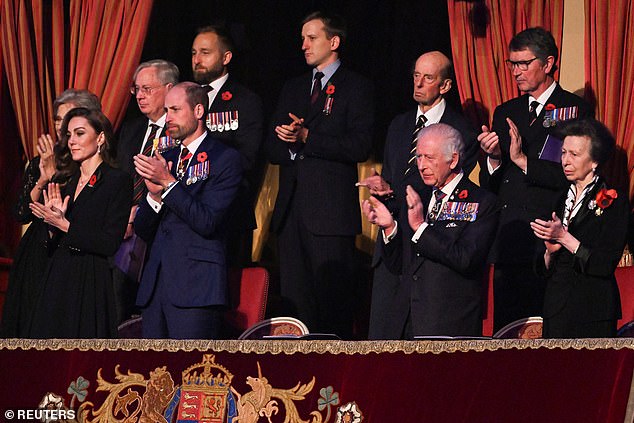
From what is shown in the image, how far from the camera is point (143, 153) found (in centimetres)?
700

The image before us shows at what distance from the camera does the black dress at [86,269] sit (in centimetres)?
602

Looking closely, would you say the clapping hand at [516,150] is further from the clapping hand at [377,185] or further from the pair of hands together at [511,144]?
the clapping hand at [377,185]

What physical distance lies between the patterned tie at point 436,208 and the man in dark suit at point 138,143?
4.79 ft

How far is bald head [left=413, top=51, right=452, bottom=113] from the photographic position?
686 cm

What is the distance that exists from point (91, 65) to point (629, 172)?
311 cm

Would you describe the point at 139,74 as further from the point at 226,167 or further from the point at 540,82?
the point at 540,82


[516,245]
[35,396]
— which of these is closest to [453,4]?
[516,245]

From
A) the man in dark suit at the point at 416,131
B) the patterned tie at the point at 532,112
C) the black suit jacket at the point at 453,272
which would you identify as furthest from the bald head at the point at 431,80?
the black suit jacket at the point at 453,272

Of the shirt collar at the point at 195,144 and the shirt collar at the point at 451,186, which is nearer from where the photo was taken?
the shirt collar at the point at 451,186

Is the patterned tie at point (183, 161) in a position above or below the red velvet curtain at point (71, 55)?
below

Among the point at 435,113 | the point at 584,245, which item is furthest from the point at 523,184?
the point at 584,245

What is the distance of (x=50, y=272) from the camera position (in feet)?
20.1

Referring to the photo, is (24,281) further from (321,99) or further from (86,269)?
(321,99)

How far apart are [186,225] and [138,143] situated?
3.89 feet
